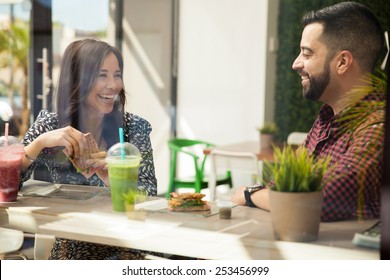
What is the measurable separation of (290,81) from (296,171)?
354 millimetres

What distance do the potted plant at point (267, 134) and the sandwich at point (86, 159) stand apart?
709 mm

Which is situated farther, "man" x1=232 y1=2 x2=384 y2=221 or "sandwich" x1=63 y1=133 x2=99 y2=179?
"sandwich" x1=63 y1=133 x2=99 y2=179

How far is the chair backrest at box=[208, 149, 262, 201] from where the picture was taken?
2.25 meters

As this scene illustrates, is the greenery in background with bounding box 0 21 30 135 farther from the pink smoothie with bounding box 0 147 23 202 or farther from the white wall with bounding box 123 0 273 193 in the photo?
the white wall with bounding box 123 0 273 193

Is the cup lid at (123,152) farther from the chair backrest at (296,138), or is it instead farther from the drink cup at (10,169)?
the chair backrest at (296,138)

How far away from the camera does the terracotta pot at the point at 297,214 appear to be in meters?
1.97

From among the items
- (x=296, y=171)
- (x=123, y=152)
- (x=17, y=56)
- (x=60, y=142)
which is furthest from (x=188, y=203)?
(x=17, y=56)

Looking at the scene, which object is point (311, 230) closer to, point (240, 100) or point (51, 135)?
point (240, 100)

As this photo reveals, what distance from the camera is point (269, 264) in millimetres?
2191

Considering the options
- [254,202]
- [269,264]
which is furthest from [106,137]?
[269,264]

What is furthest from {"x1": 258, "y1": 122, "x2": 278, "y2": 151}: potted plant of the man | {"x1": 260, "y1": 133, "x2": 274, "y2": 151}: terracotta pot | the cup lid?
the cup lid

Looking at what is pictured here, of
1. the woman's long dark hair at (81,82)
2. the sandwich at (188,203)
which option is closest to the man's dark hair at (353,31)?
the sandwich at (188,203)

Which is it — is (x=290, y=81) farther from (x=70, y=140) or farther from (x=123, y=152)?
(x=70, y=140)

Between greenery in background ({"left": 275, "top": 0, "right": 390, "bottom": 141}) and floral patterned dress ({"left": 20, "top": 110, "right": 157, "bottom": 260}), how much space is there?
0.56 meters
